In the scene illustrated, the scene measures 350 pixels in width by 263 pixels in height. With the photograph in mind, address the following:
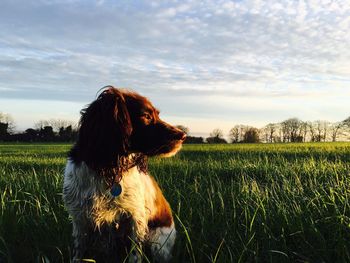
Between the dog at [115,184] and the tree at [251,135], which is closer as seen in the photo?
the dog at [115,184]

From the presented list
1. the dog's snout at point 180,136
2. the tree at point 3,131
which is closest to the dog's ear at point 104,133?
the dog's snout at point 180,136

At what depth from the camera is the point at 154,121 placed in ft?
14.2

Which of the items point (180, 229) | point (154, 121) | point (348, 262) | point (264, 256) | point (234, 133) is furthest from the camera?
point (234, 133)

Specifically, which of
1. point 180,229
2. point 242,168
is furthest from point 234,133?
point 180,229

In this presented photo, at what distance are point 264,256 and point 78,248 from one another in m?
1.89

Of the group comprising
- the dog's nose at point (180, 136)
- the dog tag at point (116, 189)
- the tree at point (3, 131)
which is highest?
the tree at point (3, 131)

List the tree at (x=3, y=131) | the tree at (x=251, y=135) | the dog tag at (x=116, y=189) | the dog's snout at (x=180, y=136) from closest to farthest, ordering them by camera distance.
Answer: the dog tag at (x=116, y=189) → the dog's snout at (x=180, y=136) → the tree at (x=251, y=135) → the tree at (x=3, y=131)

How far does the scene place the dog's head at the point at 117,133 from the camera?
4.04 metres

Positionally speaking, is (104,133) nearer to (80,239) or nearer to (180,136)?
(180,136)

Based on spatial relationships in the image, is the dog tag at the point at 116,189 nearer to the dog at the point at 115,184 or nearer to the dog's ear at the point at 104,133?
the dog at the point at 115,184

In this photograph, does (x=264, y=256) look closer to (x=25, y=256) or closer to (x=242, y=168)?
(x=25, y=256)

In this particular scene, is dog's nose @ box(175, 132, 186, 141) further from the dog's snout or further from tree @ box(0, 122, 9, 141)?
tree @ box(0, 122, 9, 141)

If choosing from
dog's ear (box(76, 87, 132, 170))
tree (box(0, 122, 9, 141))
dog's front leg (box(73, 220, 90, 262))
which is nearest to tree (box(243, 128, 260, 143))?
tree (box(0, 122, 9, 141))

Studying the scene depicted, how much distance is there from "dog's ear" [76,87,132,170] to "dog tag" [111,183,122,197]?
21 cm
